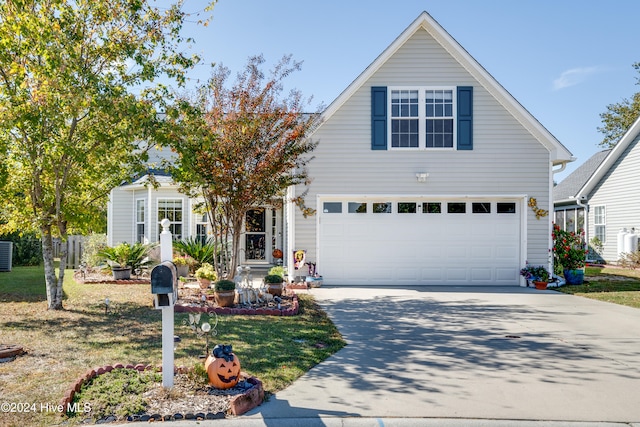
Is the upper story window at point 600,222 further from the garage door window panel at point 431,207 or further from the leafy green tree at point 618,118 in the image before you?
the leafy green tree at point 618,118

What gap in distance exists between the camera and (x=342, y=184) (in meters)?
13.5

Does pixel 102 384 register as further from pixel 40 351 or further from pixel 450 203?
pixel 450 203

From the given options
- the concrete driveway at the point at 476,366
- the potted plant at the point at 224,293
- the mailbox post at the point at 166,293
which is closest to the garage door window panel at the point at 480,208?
the concrete driveway at the point at 476,366

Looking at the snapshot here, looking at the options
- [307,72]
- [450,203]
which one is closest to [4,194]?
[307,72]

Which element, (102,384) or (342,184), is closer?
(102,384)

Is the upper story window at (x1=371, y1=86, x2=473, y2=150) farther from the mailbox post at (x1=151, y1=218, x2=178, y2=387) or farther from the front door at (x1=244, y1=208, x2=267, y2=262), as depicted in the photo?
the mailbox post at (x1=151, y1=218, x2=178, y2=387)

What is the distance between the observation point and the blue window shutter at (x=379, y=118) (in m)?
13.4

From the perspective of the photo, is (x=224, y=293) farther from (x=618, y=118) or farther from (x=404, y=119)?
(x=618, y=118)

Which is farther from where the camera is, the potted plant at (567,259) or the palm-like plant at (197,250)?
the palm-like plant at (197,250)

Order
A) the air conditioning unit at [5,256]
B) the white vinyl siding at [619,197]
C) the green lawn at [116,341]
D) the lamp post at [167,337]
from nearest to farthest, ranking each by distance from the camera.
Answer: the lamp post at [167,337] < the green lawn at [116,341] < the air conditioning unit at [5,256] < the white vinyl siding at [619,197]

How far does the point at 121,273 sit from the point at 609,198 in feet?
62.2

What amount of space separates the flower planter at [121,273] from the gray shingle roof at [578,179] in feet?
62.6

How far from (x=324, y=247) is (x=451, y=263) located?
138 inches

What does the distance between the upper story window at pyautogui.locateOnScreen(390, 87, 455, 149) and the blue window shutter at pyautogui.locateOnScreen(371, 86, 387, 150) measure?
8.7 inches
